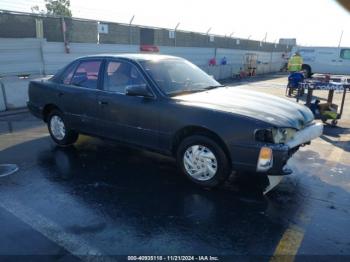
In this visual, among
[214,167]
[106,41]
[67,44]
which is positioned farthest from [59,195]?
[106,41]

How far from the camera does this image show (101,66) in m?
5.46

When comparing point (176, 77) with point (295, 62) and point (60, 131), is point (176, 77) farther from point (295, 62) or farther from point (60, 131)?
point (295, 62)

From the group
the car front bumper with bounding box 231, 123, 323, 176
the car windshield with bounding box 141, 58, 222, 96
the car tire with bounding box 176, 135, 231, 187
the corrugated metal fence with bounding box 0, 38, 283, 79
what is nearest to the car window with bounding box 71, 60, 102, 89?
the car windshield with bounding box 141, 58, 222, 96

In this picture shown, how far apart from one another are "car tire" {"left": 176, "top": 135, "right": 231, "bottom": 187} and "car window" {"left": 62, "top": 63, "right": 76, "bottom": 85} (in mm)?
2607

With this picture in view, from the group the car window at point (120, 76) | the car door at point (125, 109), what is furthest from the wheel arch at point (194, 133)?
the car window at point (120, 76)

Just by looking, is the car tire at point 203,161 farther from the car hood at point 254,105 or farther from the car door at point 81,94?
the car door at point 81,94

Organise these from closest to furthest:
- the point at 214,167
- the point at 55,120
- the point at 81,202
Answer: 1. the point at 81,202
2. the point at 214,167
3. the point at 55,120

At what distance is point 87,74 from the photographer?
572 centimetres

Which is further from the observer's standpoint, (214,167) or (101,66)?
(101,66)

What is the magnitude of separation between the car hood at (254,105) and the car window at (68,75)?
7.61 ft

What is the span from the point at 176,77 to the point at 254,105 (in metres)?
1.28

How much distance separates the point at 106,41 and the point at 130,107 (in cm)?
1067

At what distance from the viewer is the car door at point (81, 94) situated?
217 inches

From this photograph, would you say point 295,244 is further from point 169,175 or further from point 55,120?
point 55,120
